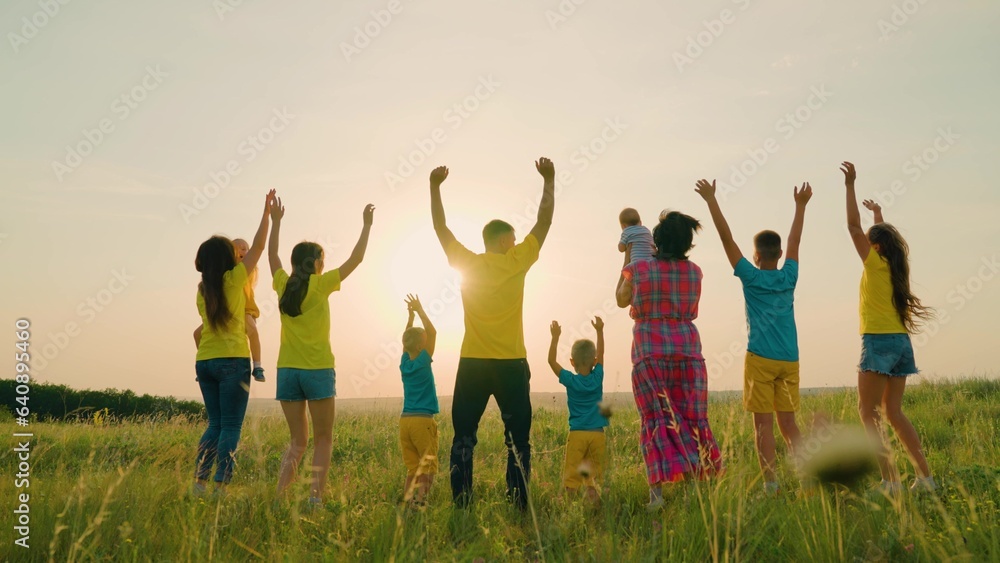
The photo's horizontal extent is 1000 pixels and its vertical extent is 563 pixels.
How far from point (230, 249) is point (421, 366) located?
210 cm

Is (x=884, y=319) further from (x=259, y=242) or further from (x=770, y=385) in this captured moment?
(x=259, y=242)

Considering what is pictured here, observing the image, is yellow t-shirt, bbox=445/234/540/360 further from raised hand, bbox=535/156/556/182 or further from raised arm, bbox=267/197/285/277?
raised arm, bbox=267/197/285/277

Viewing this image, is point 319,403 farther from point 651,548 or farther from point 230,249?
point 651,548

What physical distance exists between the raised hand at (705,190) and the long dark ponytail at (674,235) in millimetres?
110

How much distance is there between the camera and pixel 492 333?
5695mm

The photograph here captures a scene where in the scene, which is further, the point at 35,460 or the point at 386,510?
the point at 35,460

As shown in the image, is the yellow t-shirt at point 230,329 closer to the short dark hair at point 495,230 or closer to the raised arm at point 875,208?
the short dark hair at point 495,230

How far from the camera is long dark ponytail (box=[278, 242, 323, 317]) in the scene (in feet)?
20.1

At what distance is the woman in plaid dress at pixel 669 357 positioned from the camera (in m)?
5.68

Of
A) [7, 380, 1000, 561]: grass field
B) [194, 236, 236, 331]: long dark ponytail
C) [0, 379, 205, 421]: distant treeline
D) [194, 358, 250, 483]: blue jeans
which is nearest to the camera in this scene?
[7, 380, 1000, 561]: grass field

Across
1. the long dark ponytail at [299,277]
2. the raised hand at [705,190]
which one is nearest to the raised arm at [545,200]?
the raised hand at [705,190]

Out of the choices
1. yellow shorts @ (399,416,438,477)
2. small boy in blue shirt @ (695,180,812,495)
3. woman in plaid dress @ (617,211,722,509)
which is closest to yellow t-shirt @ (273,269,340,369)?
yellow shorts @ (399,416,438,477)

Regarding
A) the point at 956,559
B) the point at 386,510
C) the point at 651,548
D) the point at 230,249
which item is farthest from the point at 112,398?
the point at 956,559

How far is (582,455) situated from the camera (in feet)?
20.3
